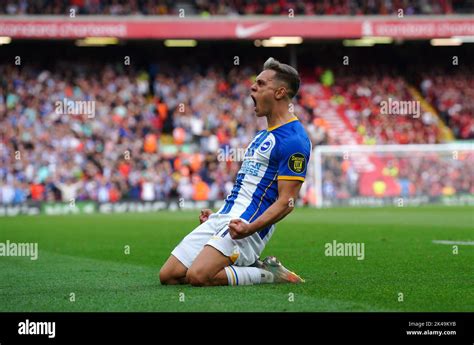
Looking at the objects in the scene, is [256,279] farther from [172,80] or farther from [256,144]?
[172,80]

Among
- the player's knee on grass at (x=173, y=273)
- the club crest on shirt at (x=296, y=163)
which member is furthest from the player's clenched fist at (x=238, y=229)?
the player's knee on grass at (x=173, y=273)

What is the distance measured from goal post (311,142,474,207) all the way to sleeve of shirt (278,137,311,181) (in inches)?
1022

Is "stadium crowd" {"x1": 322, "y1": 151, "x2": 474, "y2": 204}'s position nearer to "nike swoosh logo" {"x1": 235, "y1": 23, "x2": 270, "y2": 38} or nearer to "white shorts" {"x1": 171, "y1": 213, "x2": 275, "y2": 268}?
"nike swoosh logo" {"x1": 235, "y1": 23, "x2": 270, "y2": 38}

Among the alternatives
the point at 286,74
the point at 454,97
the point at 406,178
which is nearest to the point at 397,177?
the point at 406,178

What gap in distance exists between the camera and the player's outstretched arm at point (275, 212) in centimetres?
848

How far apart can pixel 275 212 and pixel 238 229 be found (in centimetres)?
42

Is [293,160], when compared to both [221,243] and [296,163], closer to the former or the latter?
[296,163]

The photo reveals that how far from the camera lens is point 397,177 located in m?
34.9

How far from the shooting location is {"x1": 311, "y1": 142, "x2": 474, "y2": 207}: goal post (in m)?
34.5

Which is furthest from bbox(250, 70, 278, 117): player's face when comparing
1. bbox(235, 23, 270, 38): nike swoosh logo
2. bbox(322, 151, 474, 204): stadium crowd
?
bbox(235, 23, 270, 38): nike swoosh logo

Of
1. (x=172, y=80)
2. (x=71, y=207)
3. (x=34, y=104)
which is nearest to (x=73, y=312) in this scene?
(x=71, y=207)

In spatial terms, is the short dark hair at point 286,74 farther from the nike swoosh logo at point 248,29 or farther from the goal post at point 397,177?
the nike swoosh logo at point 248,29

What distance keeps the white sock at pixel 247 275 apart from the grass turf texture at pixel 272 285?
23cm

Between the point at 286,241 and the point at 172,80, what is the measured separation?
79.2 feet
